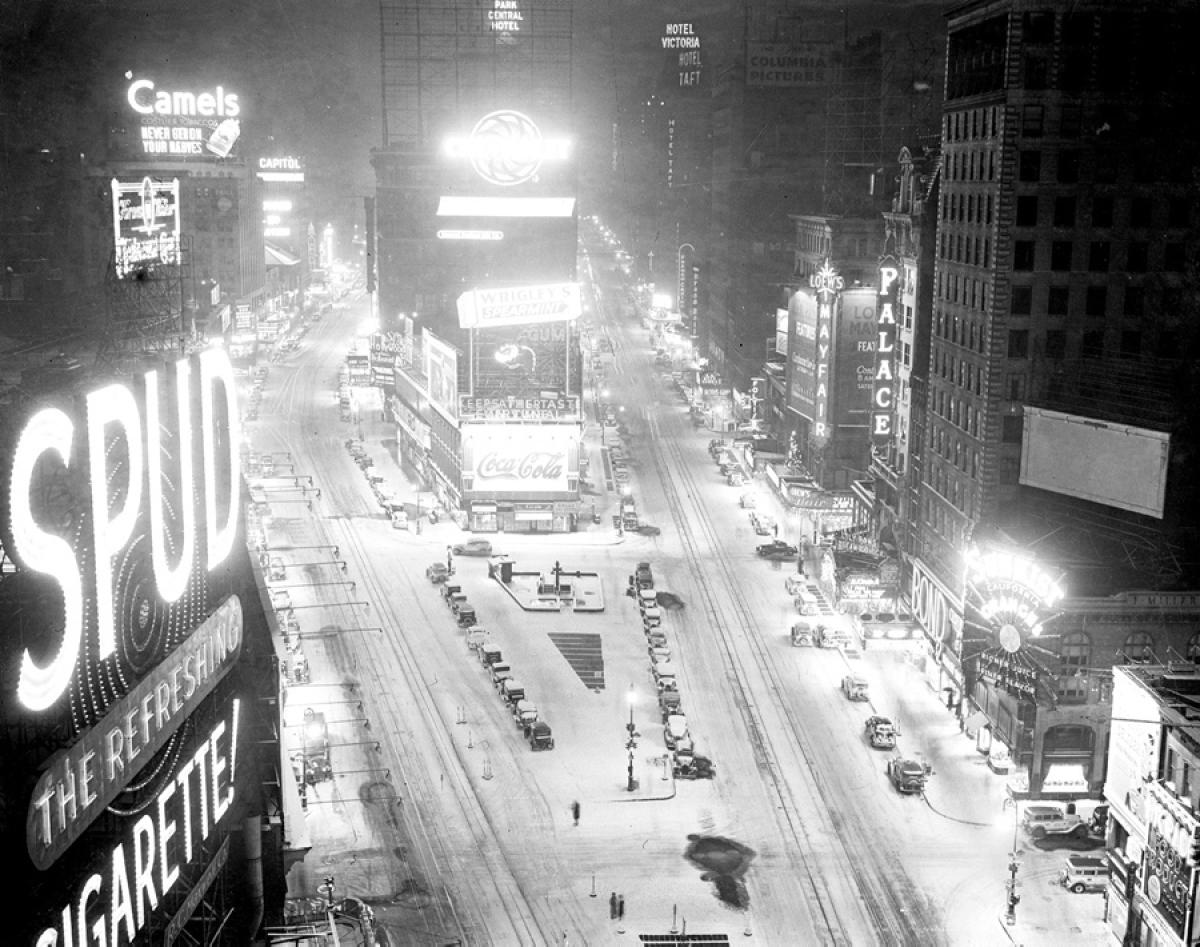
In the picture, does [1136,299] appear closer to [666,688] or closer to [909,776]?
[909,776]

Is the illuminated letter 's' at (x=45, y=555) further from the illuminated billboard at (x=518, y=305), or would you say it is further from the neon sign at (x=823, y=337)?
the neon sign at (x=823, y=337)

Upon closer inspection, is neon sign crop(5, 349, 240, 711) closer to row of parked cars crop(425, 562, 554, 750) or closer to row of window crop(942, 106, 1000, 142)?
row of parked cars crop(425, 562, 554, 750)

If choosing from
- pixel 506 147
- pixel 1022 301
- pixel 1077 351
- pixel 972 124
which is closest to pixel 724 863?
pixel 1077 351

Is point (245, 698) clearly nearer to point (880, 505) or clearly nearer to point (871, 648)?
point (871, 648)

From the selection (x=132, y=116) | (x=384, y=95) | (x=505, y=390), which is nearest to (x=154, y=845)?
(x=505, y=390)

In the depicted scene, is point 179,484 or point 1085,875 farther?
point 1085,875

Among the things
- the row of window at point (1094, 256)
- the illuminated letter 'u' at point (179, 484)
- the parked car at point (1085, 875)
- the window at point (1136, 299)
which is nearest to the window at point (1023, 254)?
the row of window at point (1094, 256)

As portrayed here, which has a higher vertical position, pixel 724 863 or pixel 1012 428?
pixel 1012 428
